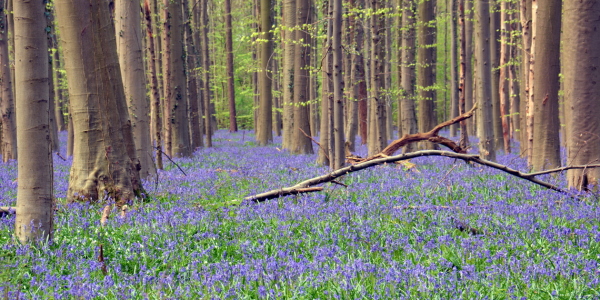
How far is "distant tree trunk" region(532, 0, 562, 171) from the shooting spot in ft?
37.7

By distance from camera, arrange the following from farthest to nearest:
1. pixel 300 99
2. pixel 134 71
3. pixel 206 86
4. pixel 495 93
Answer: pixel 206 86 < pixel 495 93 < pixel 300 99 < pixel 134 71

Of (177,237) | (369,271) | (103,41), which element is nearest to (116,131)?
(103,41)

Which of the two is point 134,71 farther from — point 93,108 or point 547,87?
point 547,87

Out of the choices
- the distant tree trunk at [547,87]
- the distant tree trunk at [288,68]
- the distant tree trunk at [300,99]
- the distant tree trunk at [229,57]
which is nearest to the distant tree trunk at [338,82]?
the distant tree trunk at [547,87]

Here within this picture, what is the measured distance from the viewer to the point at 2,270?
457 centimetres

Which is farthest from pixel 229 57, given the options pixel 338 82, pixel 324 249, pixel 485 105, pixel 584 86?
pixel 324 249

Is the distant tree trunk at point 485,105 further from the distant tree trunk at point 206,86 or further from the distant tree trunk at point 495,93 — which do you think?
the distant tree trunk at point 206,86

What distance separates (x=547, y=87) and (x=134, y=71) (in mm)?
9300

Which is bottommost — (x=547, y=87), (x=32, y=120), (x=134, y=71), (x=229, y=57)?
(x=32, y=120)

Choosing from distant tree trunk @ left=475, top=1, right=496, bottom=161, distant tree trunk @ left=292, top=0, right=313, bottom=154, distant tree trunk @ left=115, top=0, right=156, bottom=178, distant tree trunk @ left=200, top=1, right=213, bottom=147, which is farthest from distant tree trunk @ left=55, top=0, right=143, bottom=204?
distant tree trunk @ left=200, top=1, right=213, bottom=147

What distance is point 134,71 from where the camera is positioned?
38.6 ft

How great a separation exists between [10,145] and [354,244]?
623 inches

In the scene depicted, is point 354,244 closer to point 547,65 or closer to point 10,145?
point 547,65

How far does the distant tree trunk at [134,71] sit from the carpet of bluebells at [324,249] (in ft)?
9.30
